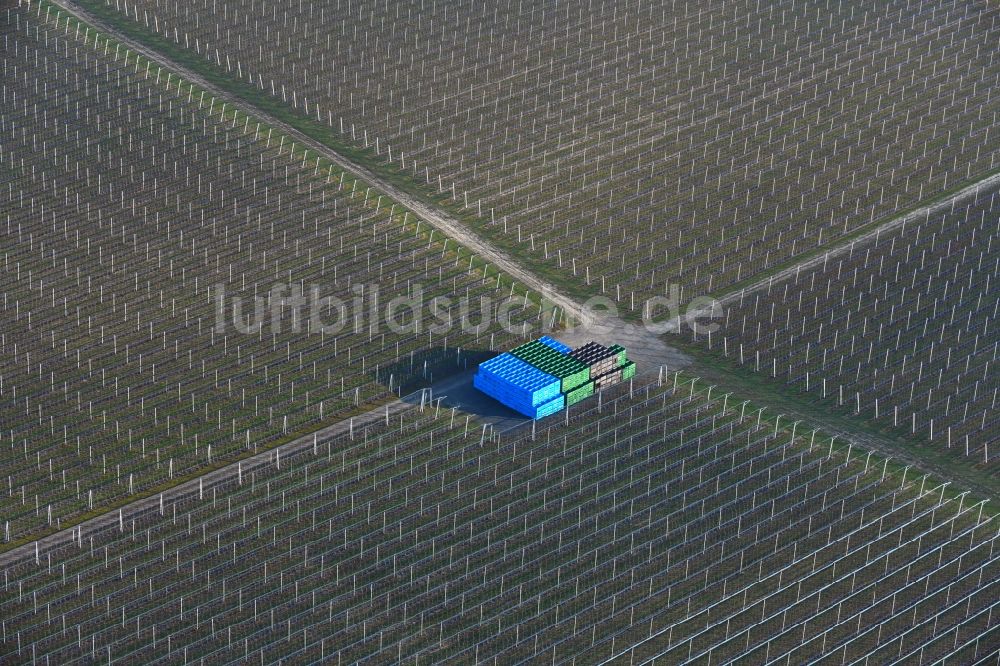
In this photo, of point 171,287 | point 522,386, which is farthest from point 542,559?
point 171,287

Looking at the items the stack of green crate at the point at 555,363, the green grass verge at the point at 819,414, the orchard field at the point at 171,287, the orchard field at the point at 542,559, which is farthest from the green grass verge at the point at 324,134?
the orchard field at the point at 542,559

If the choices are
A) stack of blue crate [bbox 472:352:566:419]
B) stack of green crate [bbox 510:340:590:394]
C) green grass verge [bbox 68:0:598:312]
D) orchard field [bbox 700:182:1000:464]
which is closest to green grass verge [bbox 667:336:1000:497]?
orchard field [bbox 700:182:1000:464]

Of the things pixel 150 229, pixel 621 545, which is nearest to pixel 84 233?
pixel 150 229

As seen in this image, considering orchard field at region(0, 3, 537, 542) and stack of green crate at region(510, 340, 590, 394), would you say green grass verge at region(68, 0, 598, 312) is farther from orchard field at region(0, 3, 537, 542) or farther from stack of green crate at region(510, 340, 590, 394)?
stack of green crate at region(510, 340, 590, 394)

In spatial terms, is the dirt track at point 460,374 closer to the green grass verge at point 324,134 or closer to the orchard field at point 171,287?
the green grass verge at point 324,134

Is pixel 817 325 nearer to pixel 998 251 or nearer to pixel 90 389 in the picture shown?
pixel 998 251

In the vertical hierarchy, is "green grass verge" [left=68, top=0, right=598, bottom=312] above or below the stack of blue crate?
above

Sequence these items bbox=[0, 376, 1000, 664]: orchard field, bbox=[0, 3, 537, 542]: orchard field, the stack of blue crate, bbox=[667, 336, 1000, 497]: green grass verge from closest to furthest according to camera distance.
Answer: bbox=[0, 376, 1000, 664]: orchard field
bbox=[667, 336, 1000, 497]: green grass verge
bbox=[0, 3, 537, 542]: orchard field
the stack of blue crate
